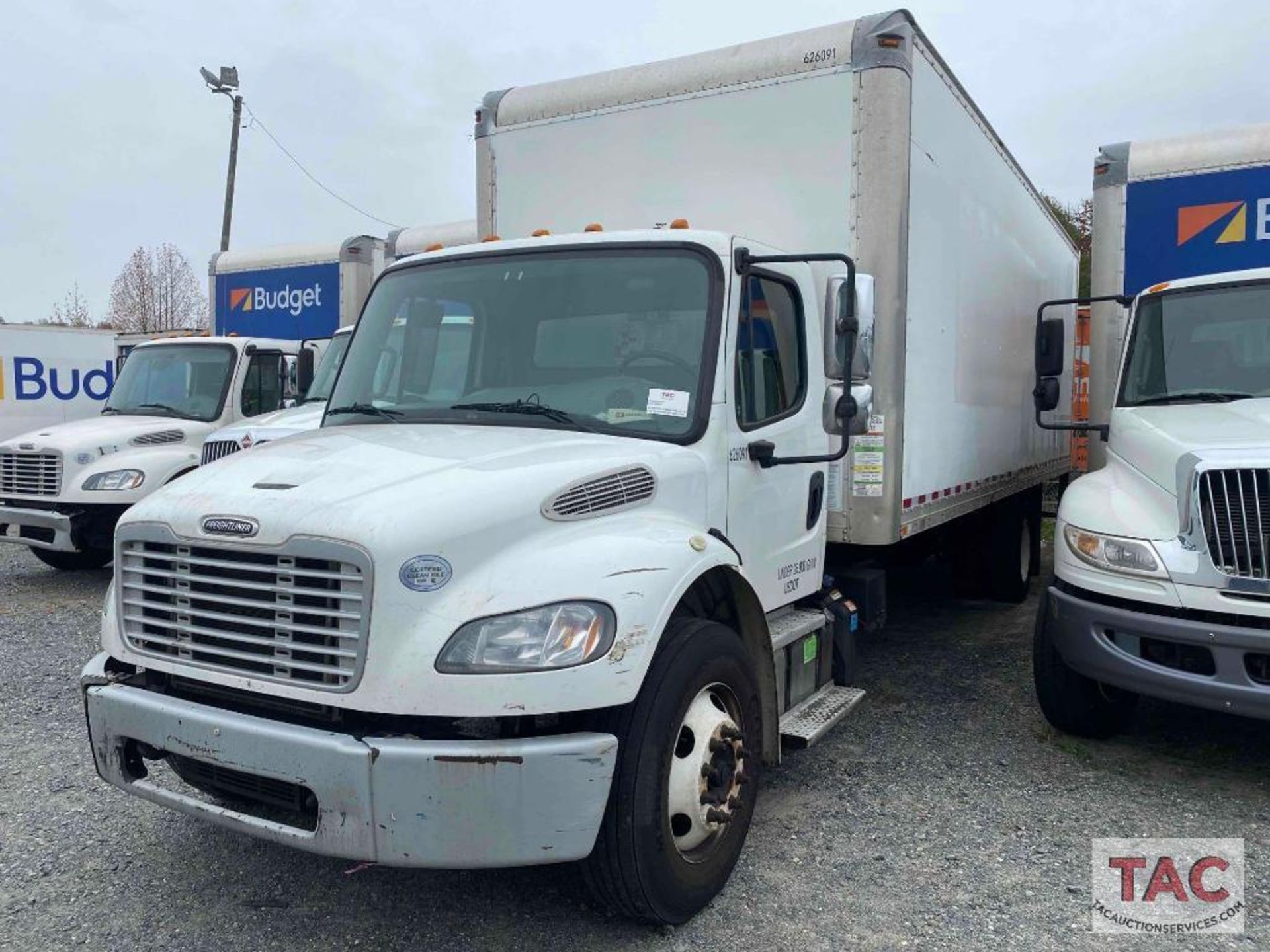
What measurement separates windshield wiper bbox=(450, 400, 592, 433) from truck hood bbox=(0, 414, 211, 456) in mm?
6695

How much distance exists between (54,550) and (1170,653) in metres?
8.92

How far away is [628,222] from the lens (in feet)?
17.7

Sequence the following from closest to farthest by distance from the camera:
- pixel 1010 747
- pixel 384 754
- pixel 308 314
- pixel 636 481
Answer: pixel 384 754 → pixel 636 481 → pixel 1010 747 → pixel 308 314

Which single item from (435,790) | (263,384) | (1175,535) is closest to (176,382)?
(263,384)

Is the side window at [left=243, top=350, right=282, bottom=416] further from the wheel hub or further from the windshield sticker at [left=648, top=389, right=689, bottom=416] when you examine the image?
the wheel hub

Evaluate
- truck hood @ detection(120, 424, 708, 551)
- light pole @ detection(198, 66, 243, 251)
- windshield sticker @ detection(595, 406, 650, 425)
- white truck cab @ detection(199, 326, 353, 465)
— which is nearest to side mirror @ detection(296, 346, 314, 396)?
white truck cab @ detection(199, 326, 353, 465)

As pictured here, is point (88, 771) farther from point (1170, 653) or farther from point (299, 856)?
point (1170, 653)

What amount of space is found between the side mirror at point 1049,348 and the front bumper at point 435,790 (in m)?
4.54

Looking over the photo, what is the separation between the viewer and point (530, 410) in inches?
149

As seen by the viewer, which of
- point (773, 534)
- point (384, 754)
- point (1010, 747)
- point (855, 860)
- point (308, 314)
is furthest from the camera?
point (308, 314)

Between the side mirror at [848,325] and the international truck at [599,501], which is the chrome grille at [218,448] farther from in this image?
the side mirror at [848,325]

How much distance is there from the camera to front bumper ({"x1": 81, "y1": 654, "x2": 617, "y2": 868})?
8.98 feet

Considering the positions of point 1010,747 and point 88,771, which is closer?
point 88,771

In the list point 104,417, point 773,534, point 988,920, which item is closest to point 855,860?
point 988,920
